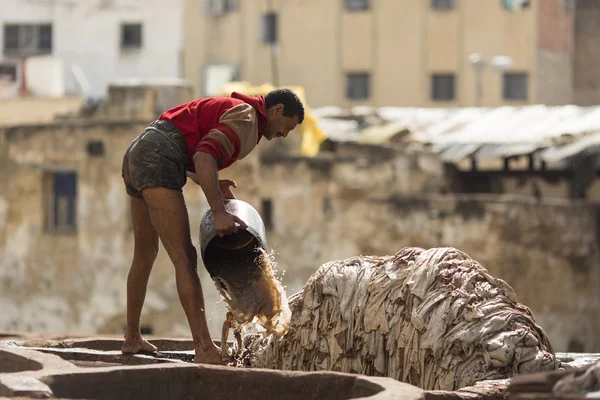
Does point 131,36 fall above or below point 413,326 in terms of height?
above

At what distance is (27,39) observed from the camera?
1606 inches

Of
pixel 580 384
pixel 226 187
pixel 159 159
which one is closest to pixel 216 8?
pixel 226 187

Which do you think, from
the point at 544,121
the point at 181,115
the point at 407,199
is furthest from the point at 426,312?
the point at 544,121

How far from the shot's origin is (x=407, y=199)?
23.8 meters

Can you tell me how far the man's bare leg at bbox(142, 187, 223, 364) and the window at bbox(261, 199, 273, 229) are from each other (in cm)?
1691

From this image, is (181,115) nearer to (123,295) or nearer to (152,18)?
(123,295)

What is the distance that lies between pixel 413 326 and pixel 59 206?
65.1 feet

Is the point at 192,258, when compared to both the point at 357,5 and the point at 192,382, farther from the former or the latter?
the point at 357,5

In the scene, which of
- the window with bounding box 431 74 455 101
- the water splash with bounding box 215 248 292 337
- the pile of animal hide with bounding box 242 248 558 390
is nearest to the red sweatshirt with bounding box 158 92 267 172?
the water splash with bounding box 215 248 292 337

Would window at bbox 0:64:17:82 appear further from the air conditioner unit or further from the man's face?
the man's face

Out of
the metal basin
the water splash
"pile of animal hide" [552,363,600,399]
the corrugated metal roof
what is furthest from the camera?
the corrugated metal roof

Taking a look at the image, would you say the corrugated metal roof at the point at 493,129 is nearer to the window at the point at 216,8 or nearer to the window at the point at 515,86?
the window at the point at 515,86

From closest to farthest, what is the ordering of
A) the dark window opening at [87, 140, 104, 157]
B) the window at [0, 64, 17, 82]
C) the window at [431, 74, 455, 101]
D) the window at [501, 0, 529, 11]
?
the dark window opening at [87, 140, 104, 157] → the window at [0, 64, 17, 82] → the window at [501, 0, 529, 11] → the window at [431, 74, 455, 101]

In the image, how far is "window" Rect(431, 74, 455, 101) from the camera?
40.0 metres
